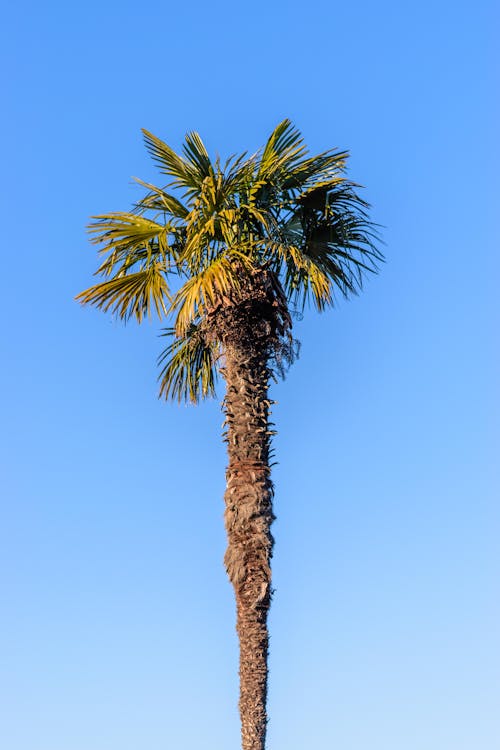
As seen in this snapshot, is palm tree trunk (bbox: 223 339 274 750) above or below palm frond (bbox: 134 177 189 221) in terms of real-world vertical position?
below

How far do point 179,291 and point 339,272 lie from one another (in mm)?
2666

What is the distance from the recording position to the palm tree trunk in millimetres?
15117

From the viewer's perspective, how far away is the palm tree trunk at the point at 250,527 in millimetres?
15117

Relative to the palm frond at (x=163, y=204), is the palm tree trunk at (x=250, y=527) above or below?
below

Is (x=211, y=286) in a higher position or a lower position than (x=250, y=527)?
higher

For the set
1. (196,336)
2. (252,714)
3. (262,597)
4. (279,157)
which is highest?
(279,157)

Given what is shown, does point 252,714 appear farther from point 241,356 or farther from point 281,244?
point 281,244

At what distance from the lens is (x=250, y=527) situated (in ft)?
50.5

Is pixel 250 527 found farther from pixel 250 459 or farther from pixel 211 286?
pixel 211 286

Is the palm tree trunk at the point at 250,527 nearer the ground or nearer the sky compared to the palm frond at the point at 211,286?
nearer the ground

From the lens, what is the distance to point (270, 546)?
606 inches

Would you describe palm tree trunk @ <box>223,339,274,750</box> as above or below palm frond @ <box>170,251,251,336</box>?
below

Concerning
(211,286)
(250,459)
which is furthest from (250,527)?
(211,286)

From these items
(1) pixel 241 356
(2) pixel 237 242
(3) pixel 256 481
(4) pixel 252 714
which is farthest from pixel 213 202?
(4) pixel 252 714
